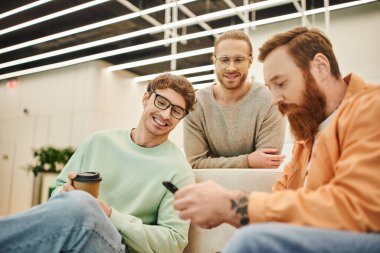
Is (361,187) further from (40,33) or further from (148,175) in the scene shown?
(40,33)

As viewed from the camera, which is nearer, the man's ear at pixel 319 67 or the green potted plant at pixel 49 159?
the man's ear at pixel 319 67

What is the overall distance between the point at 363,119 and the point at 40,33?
7490 mm

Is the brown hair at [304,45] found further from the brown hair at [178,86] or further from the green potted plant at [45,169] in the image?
the green potted plant at [45,169]

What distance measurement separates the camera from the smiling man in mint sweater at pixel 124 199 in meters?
1.15

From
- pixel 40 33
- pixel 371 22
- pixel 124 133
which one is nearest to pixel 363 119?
pixel 124 133

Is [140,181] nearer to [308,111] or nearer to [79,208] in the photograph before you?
[79,208]

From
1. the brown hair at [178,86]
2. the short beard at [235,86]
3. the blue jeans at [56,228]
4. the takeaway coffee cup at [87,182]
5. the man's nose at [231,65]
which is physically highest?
the man's nose at [231,65]

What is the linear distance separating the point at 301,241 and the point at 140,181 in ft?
3.37

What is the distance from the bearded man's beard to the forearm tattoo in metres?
0.45

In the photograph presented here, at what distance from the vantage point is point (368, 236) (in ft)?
2.67

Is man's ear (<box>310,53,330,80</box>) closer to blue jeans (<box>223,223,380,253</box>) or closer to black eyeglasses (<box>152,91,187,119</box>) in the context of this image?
blue jeans (<box>223,223,380,253</box>)

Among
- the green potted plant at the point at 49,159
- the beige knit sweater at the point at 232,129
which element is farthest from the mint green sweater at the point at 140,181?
the green potted plant at the point at 49,159

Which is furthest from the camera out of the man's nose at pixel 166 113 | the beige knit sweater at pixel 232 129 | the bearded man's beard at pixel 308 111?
the beige knit sweater at pixel 232 129

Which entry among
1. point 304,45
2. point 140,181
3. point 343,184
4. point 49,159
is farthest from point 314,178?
point 49,159
